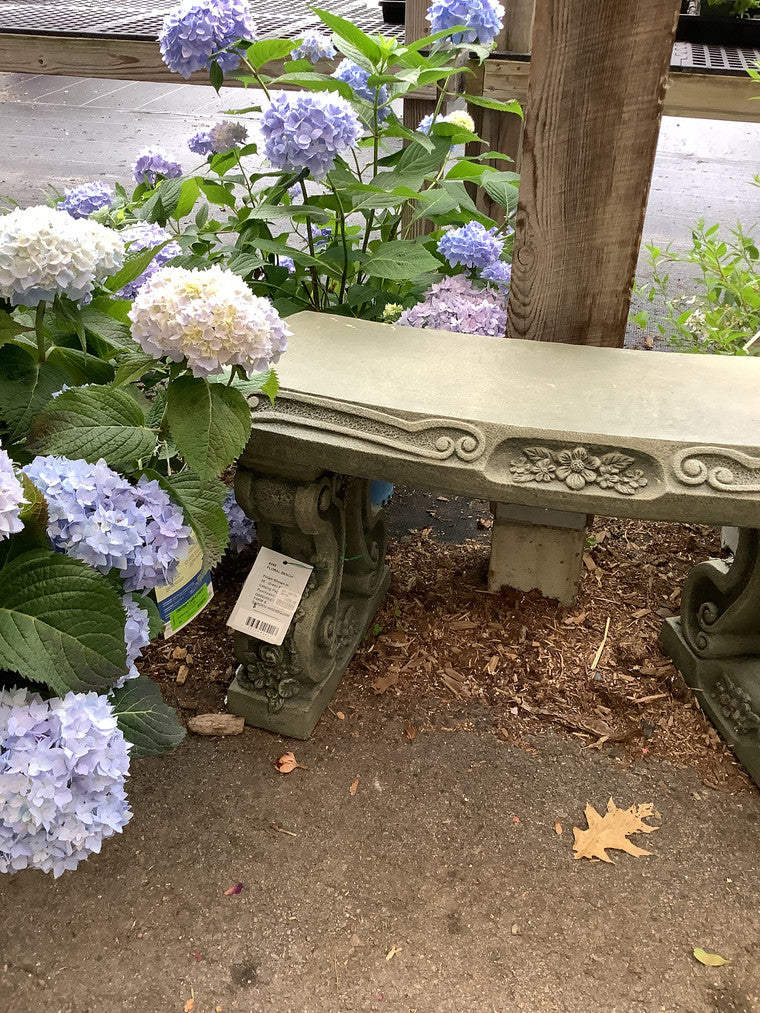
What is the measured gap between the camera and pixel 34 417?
3.43ft

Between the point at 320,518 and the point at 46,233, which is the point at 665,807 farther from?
the point at 46,233

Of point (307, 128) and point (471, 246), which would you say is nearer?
point (307, 128)

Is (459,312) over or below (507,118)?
below

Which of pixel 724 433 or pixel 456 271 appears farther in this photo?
pixel 456 271

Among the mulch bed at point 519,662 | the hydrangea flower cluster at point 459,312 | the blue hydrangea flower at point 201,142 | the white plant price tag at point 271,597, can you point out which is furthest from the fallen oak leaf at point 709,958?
the blue hydrangea flower at point 201,142

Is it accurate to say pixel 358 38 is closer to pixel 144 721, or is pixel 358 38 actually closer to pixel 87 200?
pixel 87 200

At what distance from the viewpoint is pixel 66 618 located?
2.92 feet

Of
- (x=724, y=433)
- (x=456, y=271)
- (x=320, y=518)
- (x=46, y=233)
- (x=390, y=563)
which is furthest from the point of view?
(x=390, y=563)

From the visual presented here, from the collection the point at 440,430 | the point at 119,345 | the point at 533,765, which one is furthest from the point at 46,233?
the point at 533,765

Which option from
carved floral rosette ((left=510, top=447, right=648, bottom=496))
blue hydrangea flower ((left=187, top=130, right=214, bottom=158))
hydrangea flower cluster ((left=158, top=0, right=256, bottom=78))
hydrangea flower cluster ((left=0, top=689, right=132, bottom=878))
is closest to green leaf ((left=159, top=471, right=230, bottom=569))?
hydrangea flower cluster ((left=0, top=689, right=132, bottom=878))

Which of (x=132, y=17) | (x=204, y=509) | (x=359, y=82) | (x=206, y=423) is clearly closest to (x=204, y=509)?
(x=204, y=509)

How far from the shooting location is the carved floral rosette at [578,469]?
1.16 meters

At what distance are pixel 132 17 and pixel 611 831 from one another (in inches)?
103

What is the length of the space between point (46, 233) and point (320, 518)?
673 millimetres
